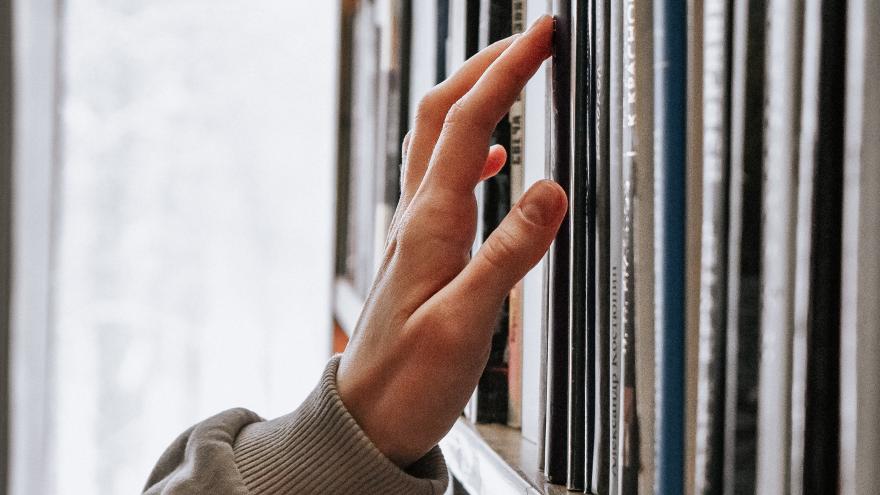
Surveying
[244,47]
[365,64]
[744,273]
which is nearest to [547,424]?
[744,273]

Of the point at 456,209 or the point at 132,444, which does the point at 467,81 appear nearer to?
the point at 456,209

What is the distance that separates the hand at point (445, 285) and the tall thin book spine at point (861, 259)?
168 mm

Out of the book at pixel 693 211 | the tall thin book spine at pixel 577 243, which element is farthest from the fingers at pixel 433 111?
the book at pixel 693 211

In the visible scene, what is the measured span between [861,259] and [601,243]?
0.46 feet

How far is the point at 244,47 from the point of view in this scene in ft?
6.04

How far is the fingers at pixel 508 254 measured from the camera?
371mm

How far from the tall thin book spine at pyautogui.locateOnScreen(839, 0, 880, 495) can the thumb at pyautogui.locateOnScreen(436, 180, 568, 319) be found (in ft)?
0.55

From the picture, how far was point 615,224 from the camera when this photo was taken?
1.08ft

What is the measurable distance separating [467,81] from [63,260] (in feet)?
5.41

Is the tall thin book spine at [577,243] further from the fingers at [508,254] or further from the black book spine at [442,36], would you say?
the black book spine at [442,36]

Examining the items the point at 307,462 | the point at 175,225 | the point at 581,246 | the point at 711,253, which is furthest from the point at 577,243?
the point at 175,225

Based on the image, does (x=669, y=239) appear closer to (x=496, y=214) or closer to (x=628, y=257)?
(x=628, y=257)

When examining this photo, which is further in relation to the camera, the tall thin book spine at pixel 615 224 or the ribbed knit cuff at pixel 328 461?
the ribbed knit cuff at pixel 328 461

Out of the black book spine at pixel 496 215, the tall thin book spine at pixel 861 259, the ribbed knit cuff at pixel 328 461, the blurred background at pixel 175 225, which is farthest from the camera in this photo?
the blurred background at pixel 175 225
